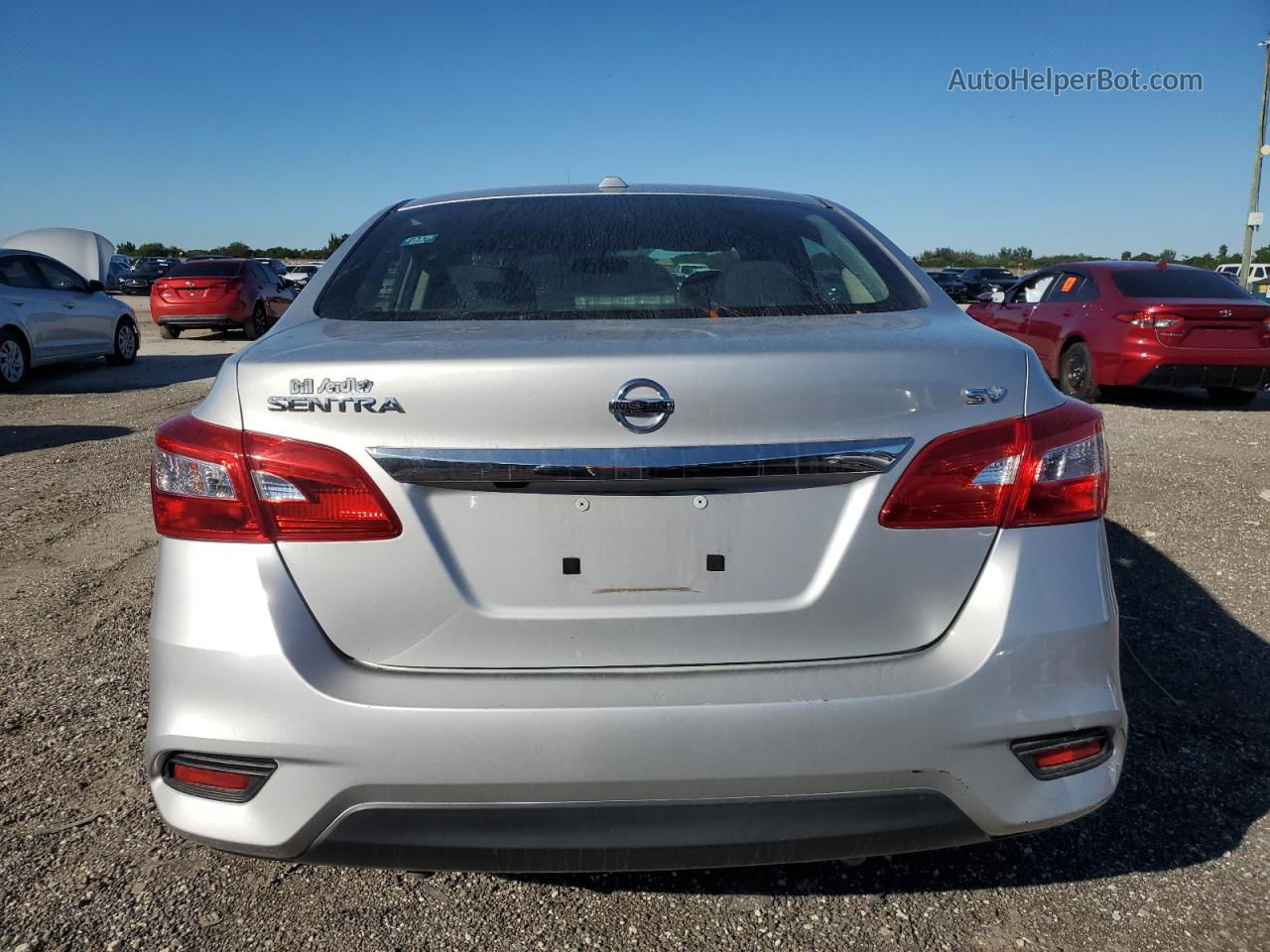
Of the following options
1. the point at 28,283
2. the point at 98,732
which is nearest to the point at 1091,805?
the point at 98,732

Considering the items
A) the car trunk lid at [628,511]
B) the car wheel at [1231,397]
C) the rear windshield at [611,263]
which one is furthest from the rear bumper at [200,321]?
the car trunk lid at [628,511]

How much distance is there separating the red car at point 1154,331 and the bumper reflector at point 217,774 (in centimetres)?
815

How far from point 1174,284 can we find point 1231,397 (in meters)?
1.45

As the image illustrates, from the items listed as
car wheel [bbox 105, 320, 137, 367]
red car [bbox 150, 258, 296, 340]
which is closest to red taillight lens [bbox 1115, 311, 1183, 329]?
car wheel [bbox 105, 320, 137, 367]

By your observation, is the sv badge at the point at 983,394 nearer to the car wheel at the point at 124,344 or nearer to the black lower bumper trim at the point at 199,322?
the car wheel at the point at 124,344

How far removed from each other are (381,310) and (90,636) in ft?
7.96

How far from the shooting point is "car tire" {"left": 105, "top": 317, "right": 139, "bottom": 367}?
13508mm

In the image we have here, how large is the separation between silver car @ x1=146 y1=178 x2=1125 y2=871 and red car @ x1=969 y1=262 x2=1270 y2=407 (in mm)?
7565

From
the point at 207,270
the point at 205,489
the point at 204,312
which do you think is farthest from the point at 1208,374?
the point at 207,270

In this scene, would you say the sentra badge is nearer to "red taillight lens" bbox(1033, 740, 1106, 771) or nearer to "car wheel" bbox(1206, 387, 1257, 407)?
"red taillight lens" bbox(1033, 740, 1106, 771)

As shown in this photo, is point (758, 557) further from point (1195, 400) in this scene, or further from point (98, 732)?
point (1195, 400)

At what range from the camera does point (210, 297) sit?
1742 cm

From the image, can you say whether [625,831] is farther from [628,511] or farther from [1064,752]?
[1064,752]

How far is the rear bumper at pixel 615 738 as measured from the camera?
1.69m
